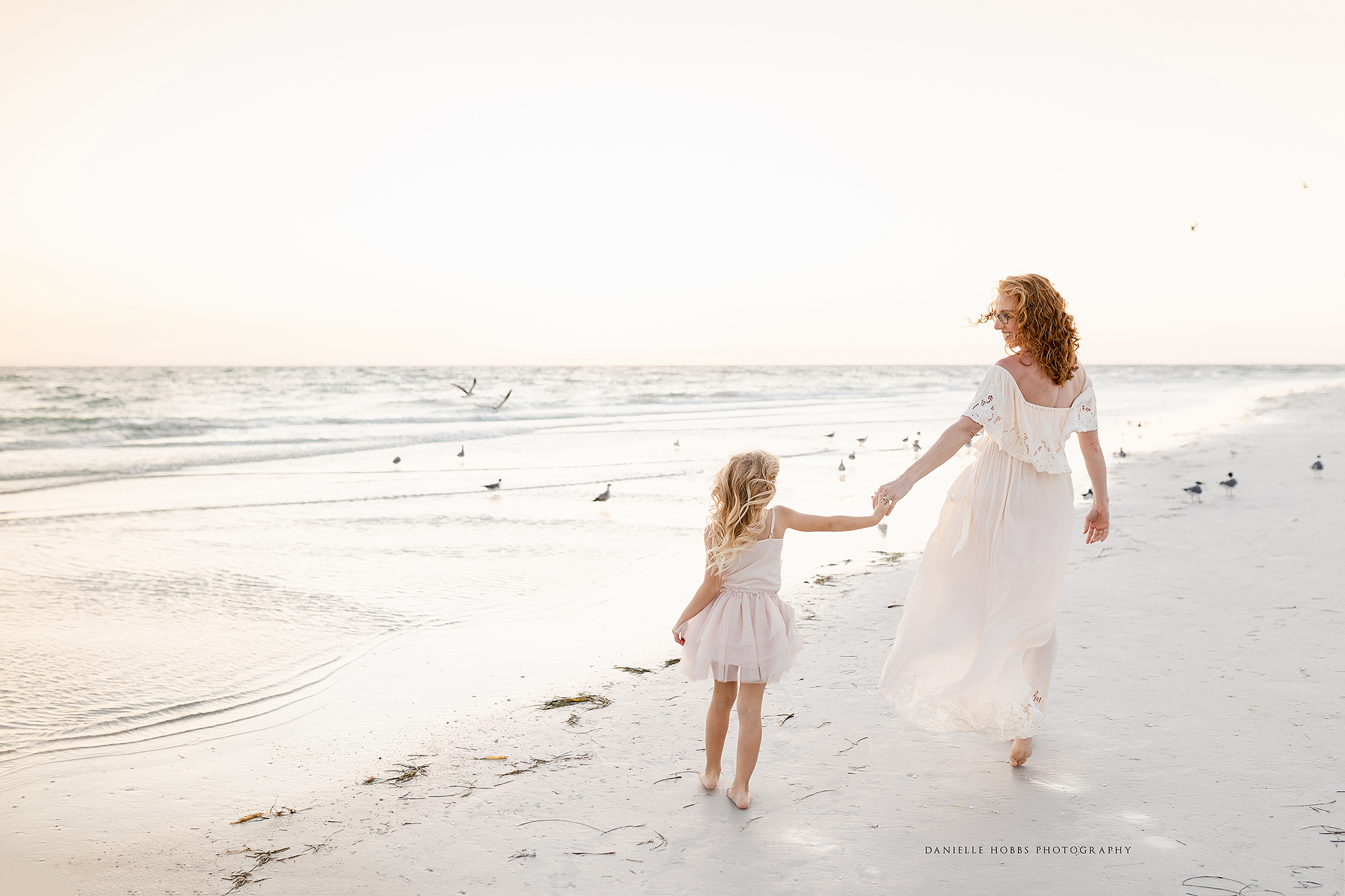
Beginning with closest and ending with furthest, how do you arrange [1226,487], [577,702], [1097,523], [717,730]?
1. [717,730]
2. [1097,523]
3. [577,702]
4. [1226,487]

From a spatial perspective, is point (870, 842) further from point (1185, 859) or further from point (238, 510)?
point (238, 510)

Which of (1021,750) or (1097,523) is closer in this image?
(1021,750)

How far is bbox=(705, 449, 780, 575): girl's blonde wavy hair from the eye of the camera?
3.27 m

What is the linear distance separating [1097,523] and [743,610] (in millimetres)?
1757

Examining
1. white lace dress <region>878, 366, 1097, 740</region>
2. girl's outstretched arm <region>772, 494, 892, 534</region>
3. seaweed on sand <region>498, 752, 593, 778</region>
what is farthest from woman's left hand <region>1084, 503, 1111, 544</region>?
seaweed on sand <region>498, 752, 593, 778</region>

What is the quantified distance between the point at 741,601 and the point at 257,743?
2836 mm

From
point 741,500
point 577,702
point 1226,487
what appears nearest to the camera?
point 741,500

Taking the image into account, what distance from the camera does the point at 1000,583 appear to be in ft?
11.3

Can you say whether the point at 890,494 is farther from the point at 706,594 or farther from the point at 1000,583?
the point at 706,594

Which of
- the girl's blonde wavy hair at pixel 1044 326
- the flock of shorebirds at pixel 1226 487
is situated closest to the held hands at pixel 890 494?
the girl's blonde wavy hair at pixel 1044 326

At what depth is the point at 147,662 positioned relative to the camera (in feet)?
17.7

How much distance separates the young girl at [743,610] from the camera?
129 inches

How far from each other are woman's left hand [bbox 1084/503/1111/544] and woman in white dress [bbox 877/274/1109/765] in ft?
0.32

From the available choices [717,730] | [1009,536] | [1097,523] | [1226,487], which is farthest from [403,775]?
[1226,487]
